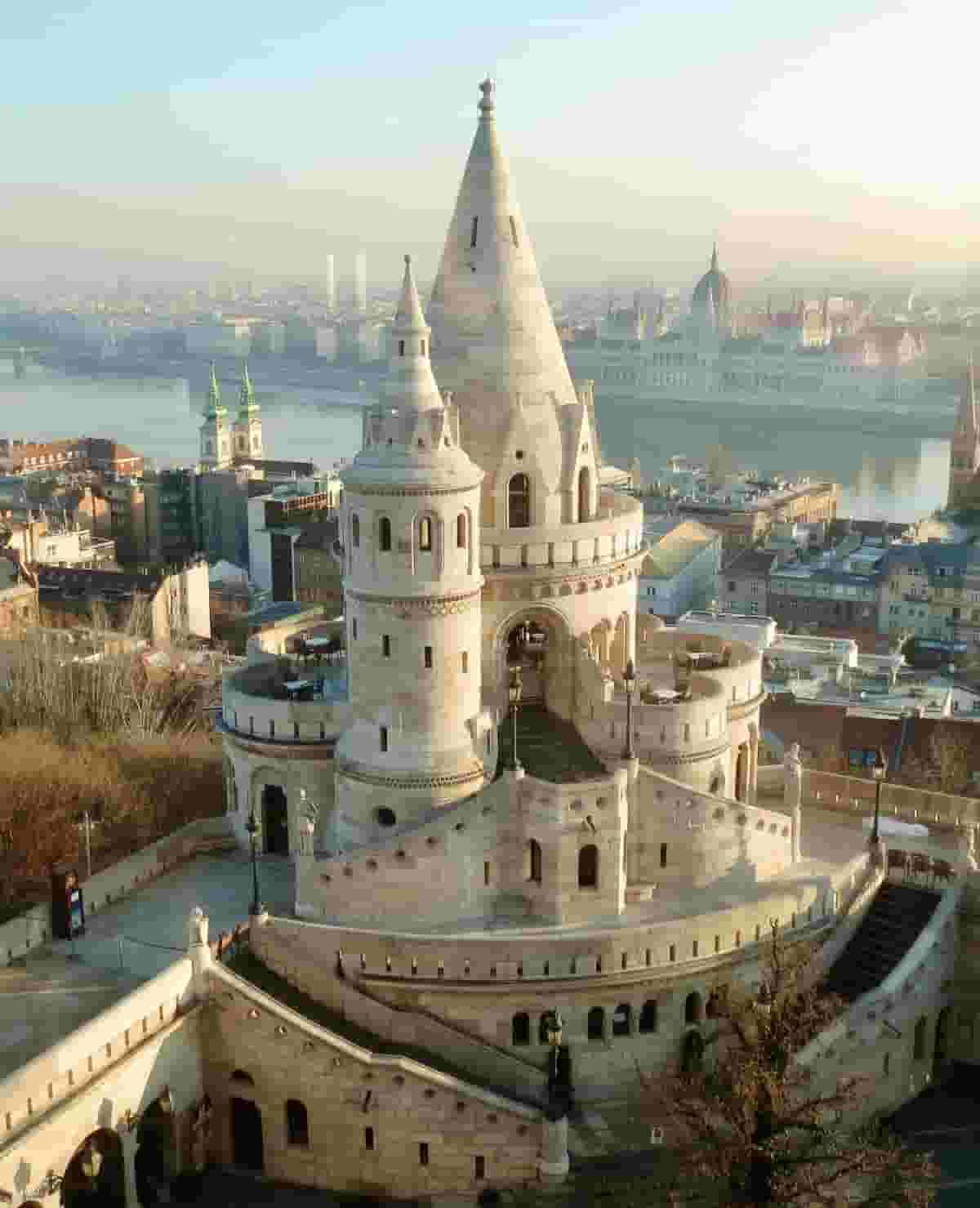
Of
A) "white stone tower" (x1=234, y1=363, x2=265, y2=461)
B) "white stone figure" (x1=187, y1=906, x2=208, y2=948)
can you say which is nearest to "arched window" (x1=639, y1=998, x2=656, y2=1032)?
"white stone figure" (x1=187, y1=906, x2=208, y2=948)

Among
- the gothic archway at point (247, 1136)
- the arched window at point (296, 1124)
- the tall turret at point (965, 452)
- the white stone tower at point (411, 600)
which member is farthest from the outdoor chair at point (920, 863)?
the tall turret at point (965, 452)

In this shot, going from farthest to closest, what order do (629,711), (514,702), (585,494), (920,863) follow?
(920,863) → (585,494) → (629,711) → (514,702)

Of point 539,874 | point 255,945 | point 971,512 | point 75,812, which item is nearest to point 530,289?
point 539,874

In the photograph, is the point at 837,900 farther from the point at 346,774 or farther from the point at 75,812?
the point at 75,812

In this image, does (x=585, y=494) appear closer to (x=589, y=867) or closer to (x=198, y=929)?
(x=589, y=867)

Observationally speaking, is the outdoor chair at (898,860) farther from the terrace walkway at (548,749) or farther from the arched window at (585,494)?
the arched window at (585,494)

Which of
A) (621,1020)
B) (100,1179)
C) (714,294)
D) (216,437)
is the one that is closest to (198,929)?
(100,1179)
